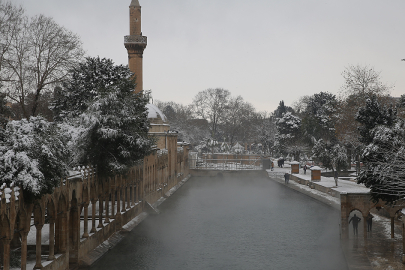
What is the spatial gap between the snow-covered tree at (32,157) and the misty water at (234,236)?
543 centimetres

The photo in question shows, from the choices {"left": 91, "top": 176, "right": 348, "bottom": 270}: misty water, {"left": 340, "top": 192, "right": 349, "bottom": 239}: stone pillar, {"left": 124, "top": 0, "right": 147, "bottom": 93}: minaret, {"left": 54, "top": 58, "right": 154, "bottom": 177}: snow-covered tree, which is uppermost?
{"left": 124, "top": 0, "right": 147, "bottom": 93}: minaret

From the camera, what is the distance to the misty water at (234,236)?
17094 millimetres

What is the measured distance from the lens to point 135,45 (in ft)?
127

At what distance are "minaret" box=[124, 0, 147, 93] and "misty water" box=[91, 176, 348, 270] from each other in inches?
460

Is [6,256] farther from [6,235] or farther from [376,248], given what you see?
[376,248]

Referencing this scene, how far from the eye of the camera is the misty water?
17.1 metres

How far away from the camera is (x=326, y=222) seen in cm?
2488

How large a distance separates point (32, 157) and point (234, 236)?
12.8 meters

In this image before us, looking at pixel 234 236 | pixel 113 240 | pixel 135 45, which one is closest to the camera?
pixel 113 240

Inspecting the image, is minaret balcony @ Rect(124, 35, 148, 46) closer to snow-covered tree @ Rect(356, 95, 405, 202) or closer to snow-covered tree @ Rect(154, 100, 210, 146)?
snow-covered tree @ Rect(356, 95, 405, 202)

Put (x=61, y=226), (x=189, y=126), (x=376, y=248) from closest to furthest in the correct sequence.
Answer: (x=61, y=226)
(x=376, y=248)
(x=189, y=126)

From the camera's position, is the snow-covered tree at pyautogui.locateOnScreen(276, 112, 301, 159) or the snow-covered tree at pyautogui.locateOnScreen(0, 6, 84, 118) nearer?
the snow-covered tree at pyautogui.locateOnScreen(0, 6, 84, 118)

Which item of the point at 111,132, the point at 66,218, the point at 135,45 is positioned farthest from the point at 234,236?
the point at 135,45

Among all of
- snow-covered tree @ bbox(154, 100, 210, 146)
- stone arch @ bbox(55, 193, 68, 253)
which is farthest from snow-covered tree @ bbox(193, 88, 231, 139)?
stone arch @ bbox(55, 193, 68, 253)
